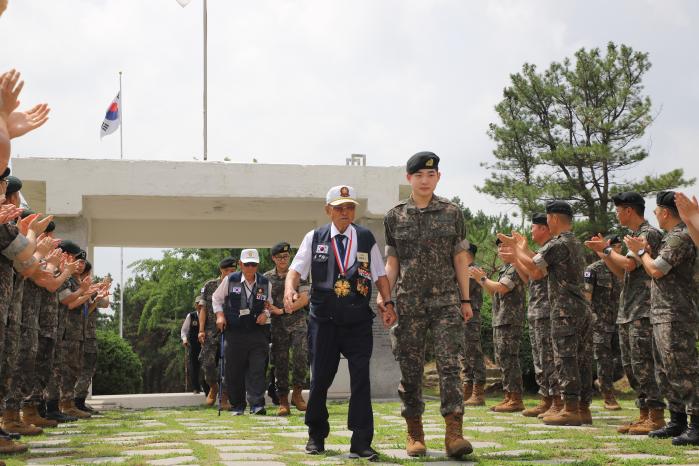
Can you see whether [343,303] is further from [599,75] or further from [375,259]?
[599,75]

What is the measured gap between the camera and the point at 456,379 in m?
6.12

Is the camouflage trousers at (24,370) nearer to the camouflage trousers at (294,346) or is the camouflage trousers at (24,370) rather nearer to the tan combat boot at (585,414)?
the camouflage trousers at (294,346)

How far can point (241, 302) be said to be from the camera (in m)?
10.7

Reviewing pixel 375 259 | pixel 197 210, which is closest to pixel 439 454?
pixel 375 259

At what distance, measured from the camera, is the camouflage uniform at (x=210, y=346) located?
1346 cm

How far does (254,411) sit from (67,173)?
509 cm

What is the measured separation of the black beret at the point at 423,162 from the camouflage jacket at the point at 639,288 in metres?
2.31

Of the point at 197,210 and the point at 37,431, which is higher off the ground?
the point at 197,210

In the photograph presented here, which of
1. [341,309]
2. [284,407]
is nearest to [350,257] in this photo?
[341,309]

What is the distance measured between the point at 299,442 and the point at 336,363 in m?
1.05

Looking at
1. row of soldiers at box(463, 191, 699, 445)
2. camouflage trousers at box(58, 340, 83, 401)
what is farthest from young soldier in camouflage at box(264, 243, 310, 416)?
camouflage trousers at box(58, 340, 83, 401)

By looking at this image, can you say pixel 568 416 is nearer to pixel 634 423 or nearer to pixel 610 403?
pixel 634 423

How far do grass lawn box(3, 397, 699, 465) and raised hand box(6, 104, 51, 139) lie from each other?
2.18 metres

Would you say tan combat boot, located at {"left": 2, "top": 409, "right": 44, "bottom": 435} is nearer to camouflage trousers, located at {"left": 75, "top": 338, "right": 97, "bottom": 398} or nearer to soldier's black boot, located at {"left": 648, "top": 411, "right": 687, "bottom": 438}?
camouflage trousers, located at {"left": 75, "top": 338, "right": 97, "bottom": 398}
